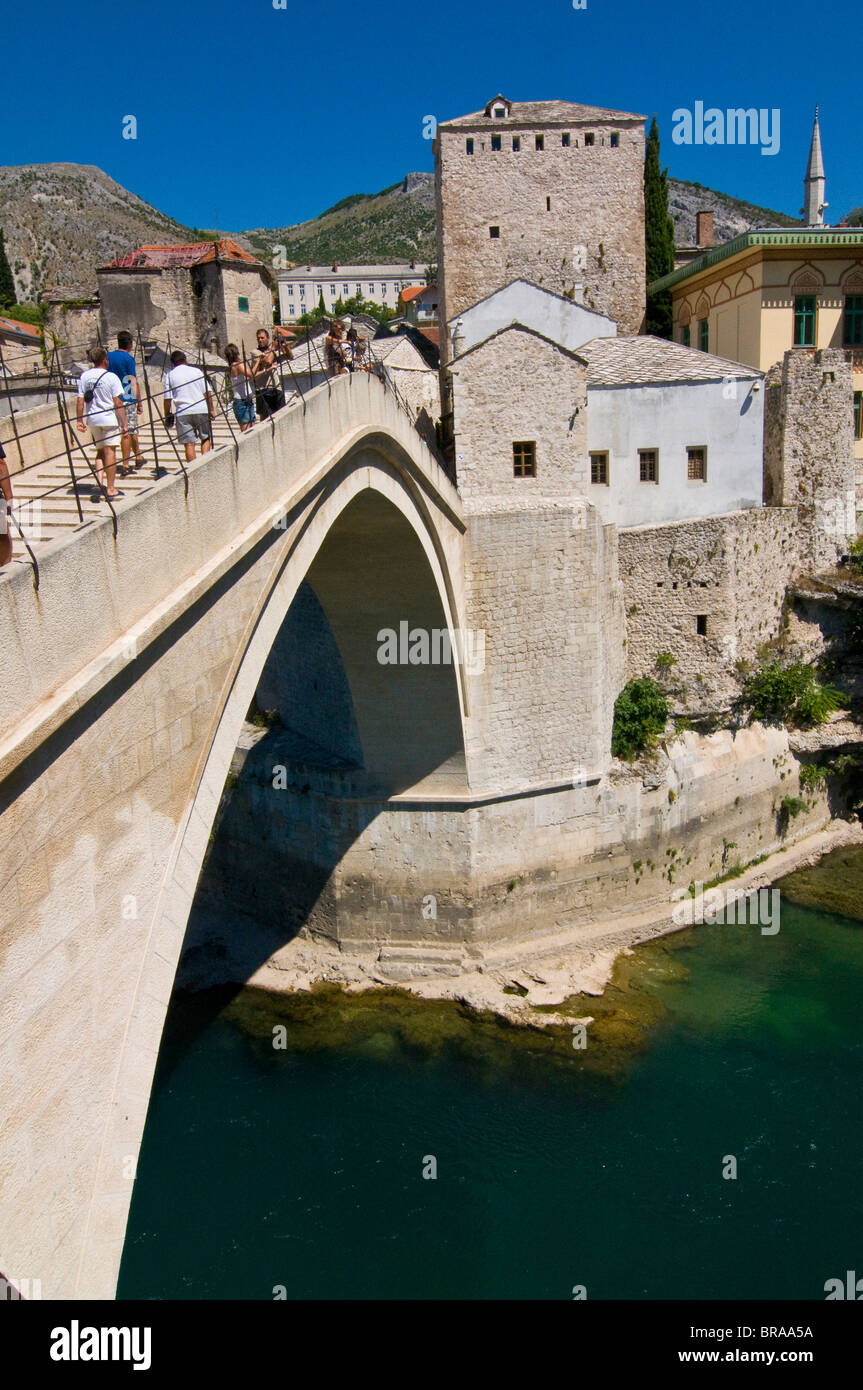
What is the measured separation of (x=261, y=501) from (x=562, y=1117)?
906 centimetres

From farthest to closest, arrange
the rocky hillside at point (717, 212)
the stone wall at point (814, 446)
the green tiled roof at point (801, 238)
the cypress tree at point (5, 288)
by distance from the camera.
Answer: the rocky hillside at point (717, 212) < the cypress tree at point (5, 288) < the green tiled roof at point (801, 238) < the stone wall at point (814, 446)

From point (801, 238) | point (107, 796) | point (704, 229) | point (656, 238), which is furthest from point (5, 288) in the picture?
point (107, 796)

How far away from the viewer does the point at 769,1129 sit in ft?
41.2

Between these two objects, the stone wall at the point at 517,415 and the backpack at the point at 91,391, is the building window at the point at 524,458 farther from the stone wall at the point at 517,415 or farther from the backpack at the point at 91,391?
the backpack at the point at 91,391

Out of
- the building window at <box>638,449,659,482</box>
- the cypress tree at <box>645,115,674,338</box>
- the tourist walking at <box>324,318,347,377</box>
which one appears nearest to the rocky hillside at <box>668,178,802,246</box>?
the cypress tree at <box>645,115,674,338</box>

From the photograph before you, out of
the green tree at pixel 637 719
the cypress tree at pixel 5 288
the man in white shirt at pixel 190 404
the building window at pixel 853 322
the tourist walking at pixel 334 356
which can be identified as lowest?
the green tree at pixel 637 719

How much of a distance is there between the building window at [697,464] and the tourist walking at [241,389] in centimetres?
1031

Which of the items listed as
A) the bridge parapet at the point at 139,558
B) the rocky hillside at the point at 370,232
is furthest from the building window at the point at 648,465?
the rocky hillside at the point at 370,232

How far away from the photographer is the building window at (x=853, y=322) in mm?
21078

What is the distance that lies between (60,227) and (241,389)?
74.4m

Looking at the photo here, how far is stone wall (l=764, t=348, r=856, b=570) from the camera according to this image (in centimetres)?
1906

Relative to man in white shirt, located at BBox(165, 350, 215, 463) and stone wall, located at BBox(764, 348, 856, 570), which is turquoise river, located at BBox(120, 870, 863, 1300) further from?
man in white shirt, located at BBox(165, 350, 215, 463)

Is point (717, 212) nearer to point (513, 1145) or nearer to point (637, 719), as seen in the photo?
point (637, 719)

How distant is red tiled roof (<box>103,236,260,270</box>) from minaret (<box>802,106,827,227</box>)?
13.7 meters
